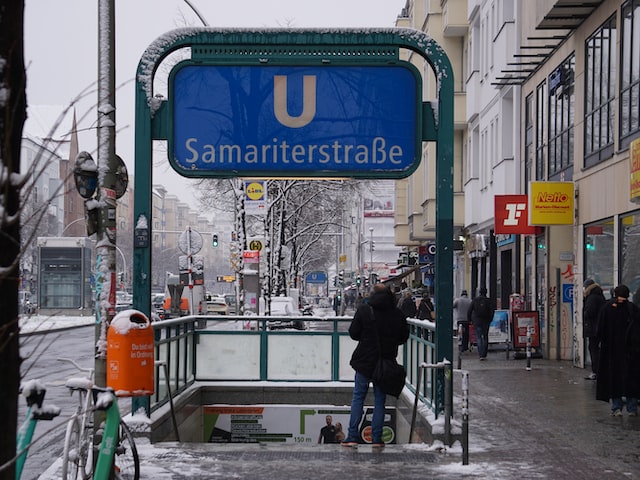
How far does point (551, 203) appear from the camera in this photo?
22.7 metres

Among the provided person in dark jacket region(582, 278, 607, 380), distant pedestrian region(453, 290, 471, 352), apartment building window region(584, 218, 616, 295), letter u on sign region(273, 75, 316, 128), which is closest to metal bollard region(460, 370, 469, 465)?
letter u on sign region(273, 75, 316, 128)

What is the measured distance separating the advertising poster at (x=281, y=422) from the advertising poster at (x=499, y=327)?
32.7 ft

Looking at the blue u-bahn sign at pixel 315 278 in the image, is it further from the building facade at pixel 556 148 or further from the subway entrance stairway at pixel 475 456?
the subway entrance stairway at pixel 475 456

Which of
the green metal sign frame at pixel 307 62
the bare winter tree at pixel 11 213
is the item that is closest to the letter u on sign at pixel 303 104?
the green metal sign frame at pixel 307 62

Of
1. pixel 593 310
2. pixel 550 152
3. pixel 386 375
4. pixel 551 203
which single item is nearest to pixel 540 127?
pixel 550 152

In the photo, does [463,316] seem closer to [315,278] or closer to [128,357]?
[128,357]

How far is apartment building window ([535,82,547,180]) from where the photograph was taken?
26.8m

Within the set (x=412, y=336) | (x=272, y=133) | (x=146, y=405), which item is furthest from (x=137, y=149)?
(x=412, y=336)

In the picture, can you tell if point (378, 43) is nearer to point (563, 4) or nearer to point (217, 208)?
point (563, 4)

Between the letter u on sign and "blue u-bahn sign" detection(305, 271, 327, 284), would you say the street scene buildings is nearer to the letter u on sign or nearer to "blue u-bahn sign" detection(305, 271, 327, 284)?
the letter u on sign

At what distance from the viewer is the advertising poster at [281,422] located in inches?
656

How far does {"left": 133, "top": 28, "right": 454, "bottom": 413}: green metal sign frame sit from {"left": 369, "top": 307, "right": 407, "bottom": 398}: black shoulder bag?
1.73ft

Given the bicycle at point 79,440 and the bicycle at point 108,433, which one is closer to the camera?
the bicycle at point 108,433

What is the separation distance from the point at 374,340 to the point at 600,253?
10652 millimetres
